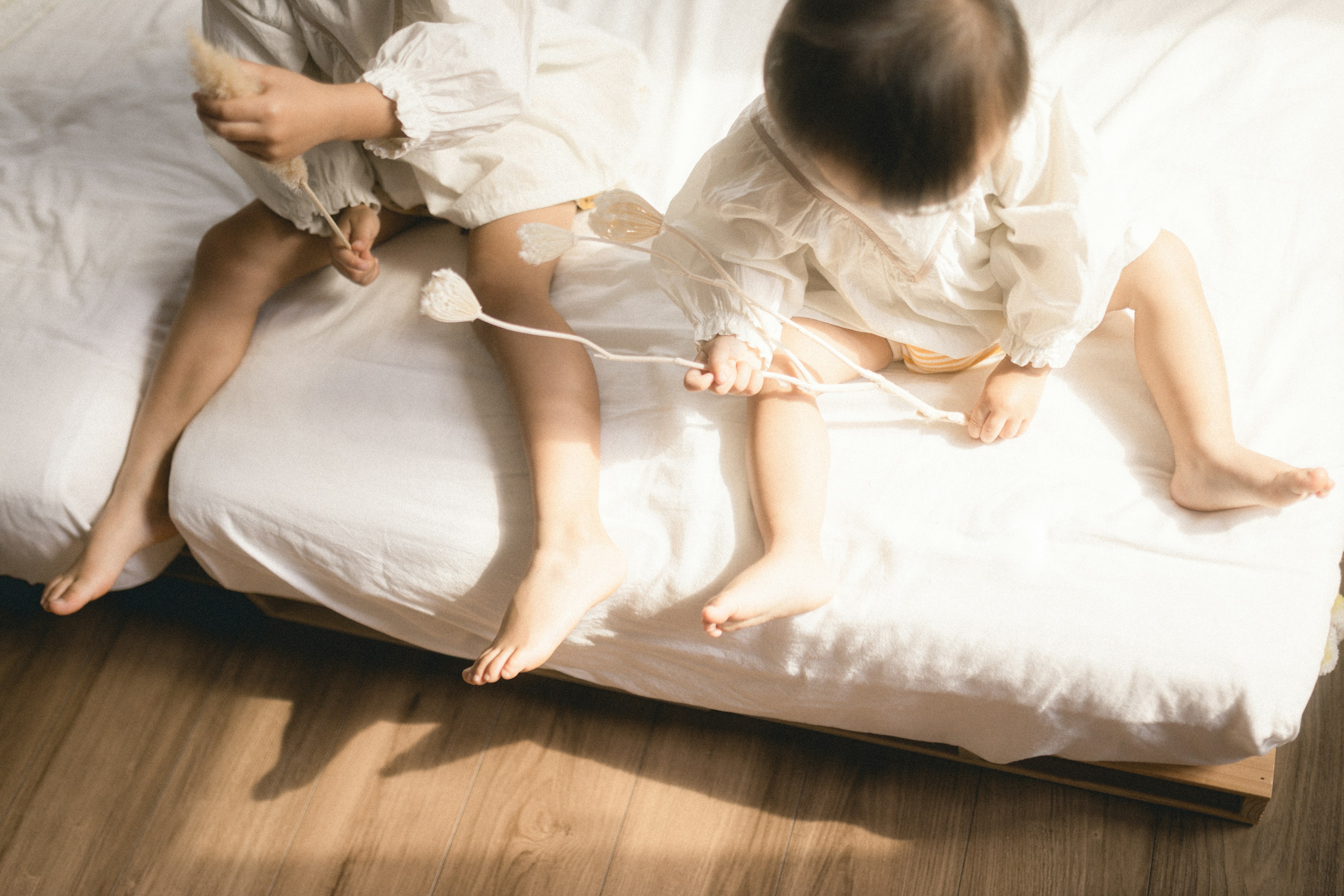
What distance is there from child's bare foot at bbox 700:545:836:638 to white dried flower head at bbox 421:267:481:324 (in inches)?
11.3

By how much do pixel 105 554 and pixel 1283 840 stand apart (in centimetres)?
A: 117

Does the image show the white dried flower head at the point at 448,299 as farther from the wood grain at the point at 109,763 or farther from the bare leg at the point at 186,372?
the wood grain at the point at 109,763

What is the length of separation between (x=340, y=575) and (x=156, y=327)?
34 centimetres

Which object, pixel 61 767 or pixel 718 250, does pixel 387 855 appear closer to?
pixel 61 767

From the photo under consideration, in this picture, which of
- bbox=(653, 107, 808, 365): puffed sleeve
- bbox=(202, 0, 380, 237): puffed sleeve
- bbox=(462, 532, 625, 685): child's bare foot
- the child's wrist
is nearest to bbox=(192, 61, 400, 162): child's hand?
the child's wrist

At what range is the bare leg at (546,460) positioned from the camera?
0.74 m

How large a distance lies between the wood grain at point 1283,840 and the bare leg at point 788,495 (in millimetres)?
494

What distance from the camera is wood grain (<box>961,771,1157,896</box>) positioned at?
2.94 feet

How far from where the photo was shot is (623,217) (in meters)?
0.71

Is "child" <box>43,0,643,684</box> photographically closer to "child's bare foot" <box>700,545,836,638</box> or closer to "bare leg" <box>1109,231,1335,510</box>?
"child's bare foot" <box>700,545,836,638</box>

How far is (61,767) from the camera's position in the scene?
1.05m

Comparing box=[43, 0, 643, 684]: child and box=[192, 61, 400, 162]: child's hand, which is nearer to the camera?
box=[192, 61, 400, 162]: child's hand

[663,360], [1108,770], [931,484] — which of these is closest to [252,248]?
[663,360]

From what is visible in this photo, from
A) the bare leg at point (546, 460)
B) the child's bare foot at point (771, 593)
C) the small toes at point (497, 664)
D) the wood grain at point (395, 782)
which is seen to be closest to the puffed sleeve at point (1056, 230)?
the child's bare foot at point (771, 593)
